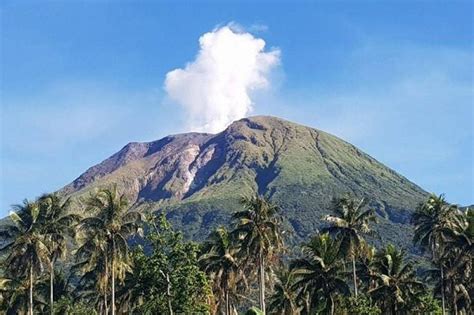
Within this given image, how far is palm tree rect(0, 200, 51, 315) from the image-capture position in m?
81.3

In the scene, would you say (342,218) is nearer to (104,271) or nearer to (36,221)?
(104,271)

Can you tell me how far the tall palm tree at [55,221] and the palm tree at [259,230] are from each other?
21.7 meters

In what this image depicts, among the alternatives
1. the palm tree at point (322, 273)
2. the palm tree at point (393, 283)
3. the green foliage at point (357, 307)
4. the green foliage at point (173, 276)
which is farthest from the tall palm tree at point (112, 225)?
the palm tree at point (393, 283)

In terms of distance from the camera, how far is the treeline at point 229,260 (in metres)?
77.2

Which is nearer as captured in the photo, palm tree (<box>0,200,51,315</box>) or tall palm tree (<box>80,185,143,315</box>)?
tall palm tree (<box>80,185,143,315</box>)

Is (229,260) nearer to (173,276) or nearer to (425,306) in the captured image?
(173,276)

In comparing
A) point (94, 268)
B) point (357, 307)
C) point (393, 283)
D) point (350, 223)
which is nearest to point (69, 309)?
point (94, 268)

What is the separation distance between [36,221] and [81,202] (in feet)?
25.2

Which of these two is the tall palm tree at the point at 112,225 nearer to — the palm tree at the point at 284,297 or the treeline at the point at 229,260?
the treeline at the point at 229,260

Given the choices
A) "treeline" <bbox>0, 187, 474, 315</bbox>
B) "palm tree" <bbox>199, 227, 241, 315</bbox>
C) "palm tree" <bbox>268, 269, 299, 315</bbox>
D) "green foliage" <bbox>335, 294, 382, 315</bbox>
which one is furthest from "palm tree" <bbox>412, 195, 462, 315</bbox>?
"palm tree" <bbox>199, 227, 241, 315</bbox>

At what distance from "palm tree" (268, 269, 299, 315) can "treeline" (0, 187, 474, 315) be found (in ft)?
0.46

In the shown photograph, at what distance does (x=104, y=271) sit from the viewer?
81312 millimetres

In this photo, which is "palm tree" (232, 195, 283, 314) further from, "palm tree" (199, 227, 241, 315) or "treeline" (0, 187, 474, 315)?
"palm tree" (199, 227, 241, 315)

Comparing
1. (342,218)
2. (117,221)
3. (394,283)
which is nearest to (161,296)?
(117,221)
